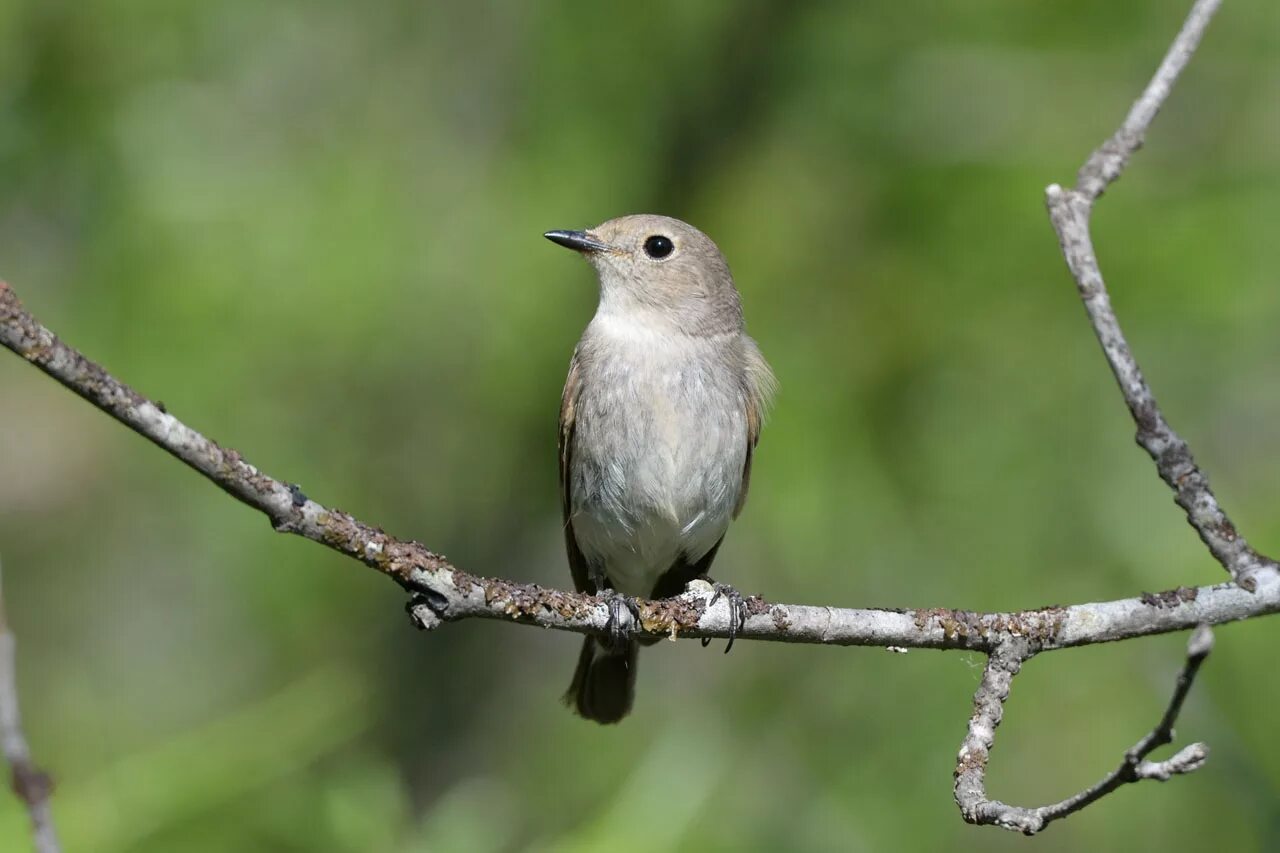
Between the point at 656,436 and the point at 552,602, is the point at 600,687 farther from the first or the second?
the point at 552,602

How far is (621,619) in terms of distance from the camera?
318 centimetres

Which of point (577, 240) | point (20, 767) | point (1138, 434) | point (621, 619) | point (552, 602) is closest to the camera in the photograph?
point (20, 767)

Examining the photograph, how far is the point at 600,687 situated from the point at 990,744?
2791 mm

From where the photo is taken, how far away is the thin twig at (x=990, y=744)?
2.33 meters

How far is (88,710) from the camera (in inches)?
259

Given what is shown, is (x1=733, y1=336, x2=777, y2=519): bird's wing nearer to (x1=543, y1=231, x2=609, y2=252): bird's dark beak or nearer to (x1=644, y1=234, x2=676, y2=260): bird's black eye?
(x1=644, y1=234, x2=676, y2=260): bird's black eye

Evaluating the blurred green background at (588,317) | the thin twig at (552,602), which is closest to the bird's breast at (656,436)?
the blurred green background at (588,317)

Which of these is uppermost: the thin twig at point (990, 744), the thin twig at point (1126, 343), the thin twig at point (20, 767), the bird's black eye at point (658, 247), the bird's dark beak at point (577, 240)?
the bird's black eye at point (658, 247)

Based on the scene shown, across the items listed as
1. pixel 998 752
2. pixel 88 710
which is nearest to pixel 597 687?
pixel 998 752

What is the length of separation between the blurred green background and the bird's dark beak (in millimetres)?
471

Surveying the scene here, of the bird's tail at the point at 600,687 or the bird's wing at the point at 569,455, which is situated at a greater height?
the bird's wing at the point at 569,455

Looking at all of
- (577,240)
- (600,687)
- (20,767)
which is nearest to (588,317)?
(577,240)

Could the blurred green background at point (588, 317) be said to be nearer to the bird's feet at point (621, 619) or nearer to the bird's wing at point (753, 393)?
the bird's wing at point (753, 393)

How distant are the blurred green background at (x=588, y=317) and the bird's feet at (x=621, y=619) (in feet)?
4.92
